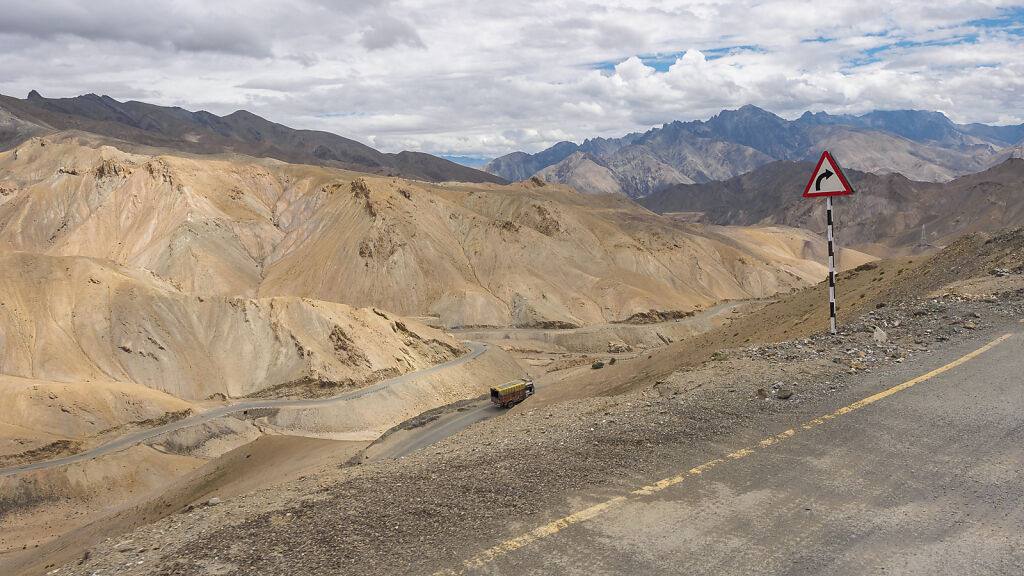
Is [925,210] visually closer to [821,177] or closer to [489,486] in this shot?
[821,177]

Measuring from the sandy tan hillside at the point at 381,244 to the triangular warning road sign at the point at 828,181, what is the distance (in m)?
71.9

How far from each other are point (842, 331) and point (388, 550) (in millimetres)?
12636

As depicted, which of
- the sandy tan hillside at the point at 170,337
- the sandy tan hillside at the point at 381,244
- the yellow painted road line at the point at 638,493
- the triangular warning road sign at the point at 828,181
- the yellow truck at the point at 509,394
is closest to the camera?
the yellow painted road line at the point at 638,493

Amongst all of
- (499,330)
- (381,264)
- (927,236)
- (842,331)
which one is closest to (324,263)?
(381,264)

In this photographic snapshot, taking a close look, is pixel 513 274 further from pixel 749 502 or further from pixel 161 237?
pixel 749 502

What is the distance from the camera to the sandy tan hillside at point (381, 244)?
93188 millimetres

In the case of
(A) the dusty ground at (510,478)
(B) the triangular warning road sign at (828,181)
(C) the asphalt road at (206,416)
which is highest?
(B) the triangular warning road sign at (828,181)

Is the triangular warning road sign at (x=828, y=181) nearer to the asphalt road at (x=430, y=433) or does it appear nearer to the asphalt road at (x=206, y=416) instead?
the asphalt road at (x=430, y=433)

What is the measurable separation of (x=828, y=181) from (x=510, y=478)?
10315 mm

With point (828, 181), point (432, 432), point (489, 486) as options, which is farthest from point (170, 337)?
point (828, 181)

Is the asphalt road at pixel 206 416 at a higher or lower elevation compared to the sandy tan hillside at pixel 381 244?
lower

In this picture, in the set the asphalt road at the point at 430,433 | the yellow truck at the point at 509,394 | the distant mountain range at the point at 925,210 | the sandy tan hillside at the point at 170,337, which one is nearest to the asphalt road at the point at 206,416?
the sandy tan hillside at the point at 170,337

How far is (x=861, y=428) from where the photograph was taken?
1008 centimetres

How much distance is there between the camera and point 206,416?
5025cm
